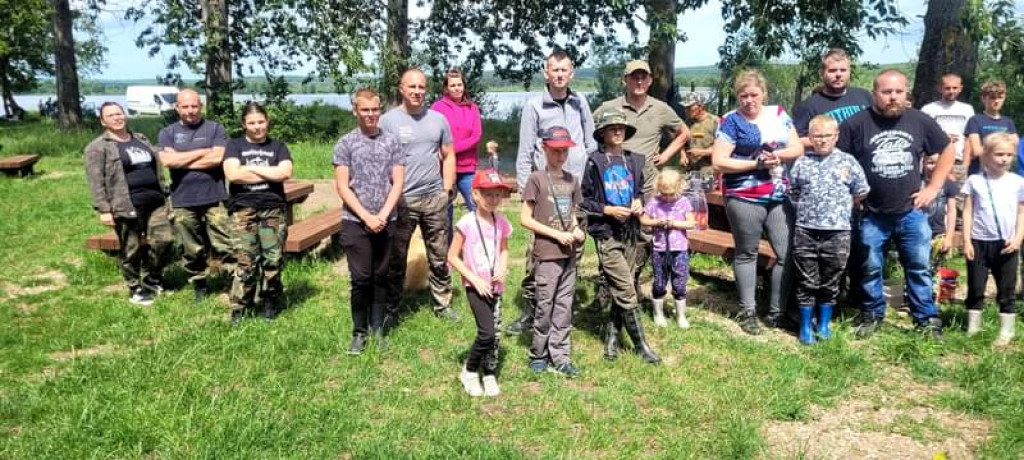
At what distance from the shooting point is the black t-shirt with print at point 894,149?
4.62 metres

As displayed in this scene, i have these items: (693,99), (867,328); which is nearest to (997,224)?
(867,328)

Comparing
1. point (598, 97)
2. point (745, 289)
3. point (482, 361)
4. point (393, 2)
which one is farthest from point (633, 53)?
point (482, 361)

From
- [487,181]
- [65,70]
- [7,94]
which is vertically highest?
[7,94]

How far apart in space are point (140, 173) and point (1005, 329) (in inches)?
259

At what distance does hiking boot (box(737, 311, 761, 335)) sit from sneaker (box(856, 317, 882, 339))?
0.67 meters

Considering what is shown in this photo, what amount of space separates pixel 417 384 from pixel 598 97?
2115 cm

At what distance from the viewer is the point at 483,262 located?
3.94 meters

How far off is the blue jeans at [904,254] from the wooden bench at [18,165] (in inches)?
560

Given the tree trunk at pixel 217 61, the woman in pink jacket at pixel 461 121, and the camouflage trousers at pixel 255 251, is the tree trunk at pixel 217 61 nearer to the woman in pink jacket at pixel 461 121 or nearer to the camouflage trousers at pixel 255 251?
the woman in pink jacket at pixel 461 121

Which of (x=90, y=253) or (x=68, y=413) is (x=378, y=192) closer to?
(x=68, y=413)

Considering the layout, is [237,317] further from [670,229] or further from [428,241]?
[670,229]

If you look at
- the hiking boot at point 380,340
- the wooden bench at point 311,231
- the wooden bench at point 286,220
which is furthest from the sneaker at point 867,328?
the wooden bench at point 311,231

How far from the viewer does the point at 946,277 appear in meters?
5.59

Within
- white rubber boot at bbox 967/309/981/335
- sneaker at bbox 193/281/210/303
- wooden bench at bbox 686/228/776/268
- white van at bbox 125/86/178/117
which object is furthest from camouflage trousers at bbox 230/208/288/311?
white van at bbox 125/86/178/117
